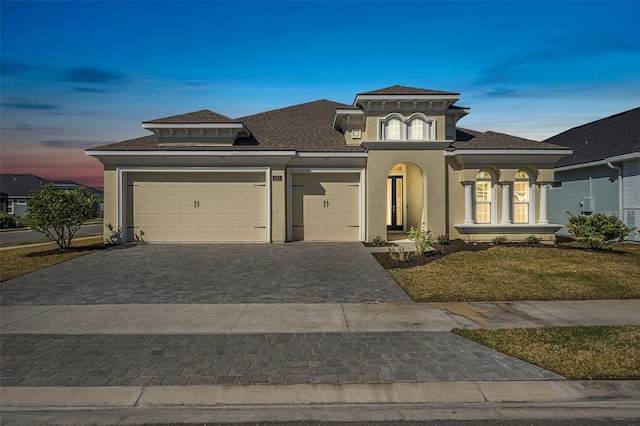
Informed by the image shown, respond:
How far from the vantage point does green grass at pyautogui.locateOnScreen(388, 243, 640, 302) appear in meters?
8.20

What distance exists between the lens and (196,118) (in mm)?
16719

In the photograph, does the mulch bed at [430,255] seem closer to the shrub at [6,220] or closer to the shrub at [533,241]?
the shrub at [533,241]

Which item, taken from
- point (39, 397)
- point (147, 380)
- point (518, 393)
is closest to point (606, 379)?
point (518, 393)

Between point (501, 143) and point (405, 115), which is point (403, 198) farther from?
point (501, 143)

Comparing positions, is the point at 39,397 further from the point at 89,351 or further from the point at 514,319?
the point at 514,319

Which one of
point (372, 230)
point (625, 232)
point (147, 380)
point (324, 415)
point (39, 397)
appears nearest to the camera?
point (324, 415)

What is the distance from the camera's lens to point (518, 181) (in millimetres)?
16547

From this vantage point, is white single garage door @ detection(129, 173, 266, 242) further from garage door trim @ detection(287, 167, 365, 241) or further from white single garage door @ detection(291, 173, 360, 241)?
white single garage door @ detection(291, 173, 360, 241)

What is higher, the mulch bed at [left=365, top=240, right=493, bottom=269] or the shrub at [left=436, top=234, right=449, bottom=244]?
the shrub at [left=436, top=234, right=449, bottom=244]


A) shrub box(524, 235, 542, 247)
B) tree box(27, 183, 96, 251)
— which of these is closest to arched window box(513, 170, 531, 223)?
shrub box(524, 235, 542, 247)

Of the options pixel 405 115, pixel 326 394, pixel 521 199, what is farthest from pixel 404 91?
pixel 326 394

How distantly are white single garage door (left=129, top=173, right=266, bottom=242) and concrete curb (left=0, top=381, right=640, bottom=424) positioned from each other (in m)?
12.0

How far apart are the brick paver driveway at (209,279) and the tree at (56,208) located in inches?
78.9

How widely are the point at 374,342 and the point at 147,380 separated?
10.4 feet
